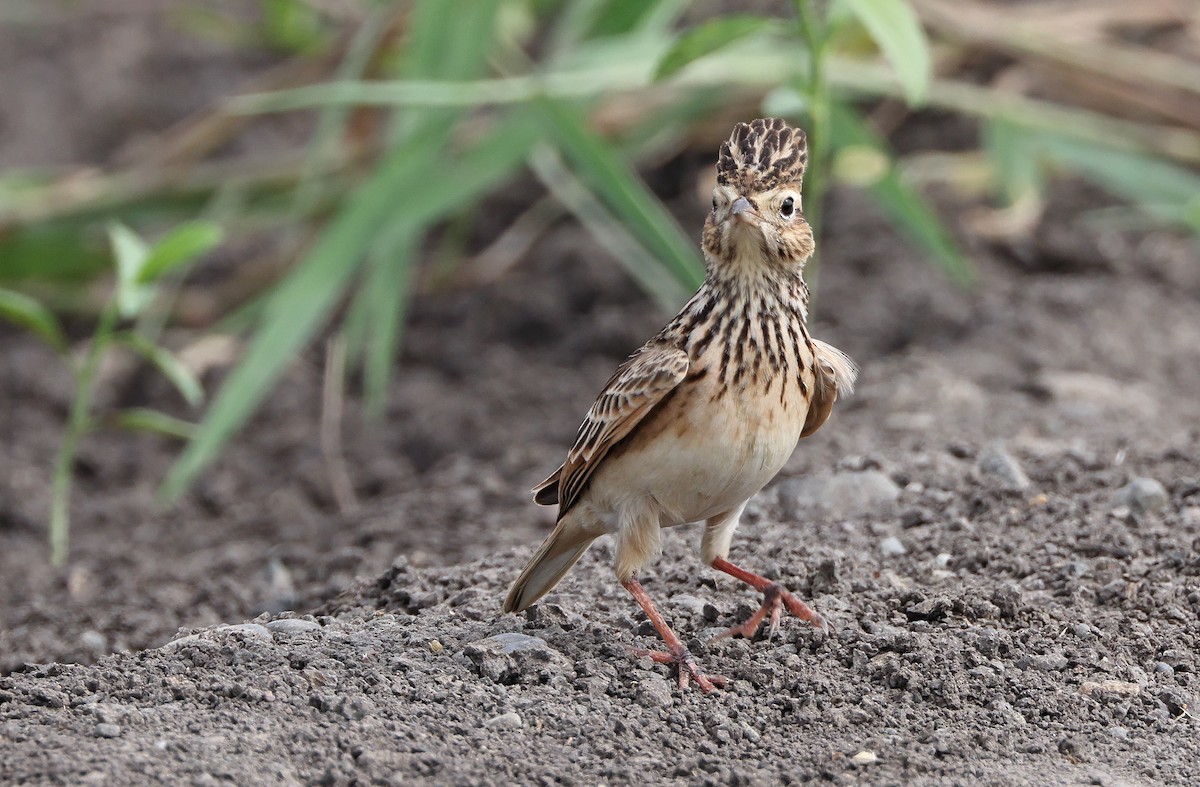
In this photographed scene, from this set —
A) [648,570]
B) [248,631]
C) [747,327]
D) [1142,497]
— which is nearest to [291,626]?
[248,631]

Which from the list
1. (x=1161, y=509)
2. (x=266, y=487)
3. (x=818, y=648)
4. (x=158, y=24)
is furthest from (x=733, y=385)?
(x=158, y=24)

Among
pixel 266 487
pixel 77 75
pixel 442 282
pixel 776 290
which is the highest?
pixel 77 75

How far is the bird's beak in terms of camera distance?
151 inches

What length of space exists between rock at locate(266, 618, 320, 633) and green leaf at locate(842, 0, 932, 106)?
2573 millimetres

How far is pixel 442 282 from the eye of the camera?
8.94m

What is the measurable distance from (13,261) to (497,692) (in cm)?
561

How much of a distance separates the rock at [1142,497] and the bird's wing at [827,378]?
4.01 ft

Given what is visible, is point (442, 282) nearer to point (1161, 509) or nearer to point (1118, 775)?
point (1161, 509)

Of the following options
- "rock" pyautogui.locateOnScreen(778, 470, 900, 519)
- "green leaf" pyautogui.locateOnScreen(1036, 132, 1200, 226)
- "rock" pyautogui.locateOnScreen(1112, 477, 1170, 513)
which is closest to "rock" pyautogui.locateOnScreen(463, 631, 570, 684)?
"rock" pyautogui.locateOnScreen(778, 470, 900, 519)

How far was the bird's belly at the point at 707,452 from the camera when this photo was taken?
392 cm

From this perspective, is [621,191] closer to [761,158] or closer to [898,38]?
[898,38]

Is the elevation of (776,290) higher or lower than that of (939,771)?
higher

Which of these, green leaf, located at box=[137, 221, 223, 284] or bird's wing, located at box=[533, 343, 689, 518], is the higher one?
green leaf, located at box=[137, 221, 223, 284]

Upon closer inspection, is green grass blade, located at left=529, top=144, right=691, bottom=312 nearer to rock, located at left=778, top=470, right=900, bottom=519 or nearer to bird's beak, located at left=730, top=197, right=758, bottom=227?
rock, located at left=778, top=470, right=900, bottom=519
